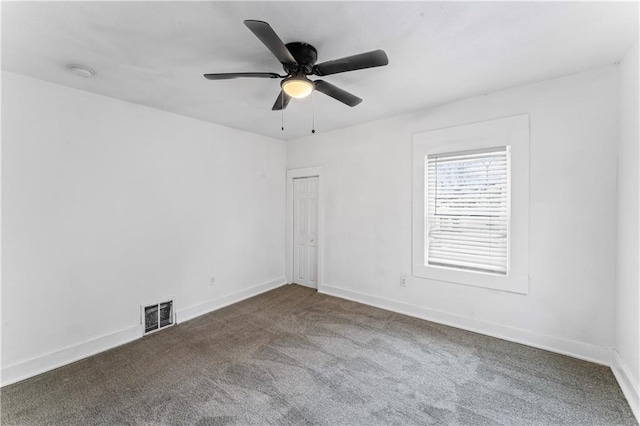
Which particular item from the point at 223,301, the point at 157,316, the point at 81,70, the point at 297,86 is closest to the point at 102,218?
the point at 157,316

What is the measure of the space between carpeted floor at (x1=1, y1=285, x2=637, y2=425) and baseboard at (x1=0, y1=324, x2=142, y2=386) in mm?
87

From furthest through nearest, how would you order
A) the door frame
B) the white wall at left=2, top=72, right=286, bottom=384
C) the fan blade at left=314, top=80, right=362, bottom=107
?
1. the door frame
2. the white wall at left=2, top=72, right=286, bottom=384
3. the fan blade at left=314, top=80, right=362, bottom=107

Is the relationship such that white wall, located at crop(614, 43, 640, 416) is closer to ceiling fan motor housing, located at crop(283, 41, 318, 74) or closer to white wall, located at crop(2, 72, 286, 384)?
ceiling fan motor housing, located at crop(283, 41, 318, 74)

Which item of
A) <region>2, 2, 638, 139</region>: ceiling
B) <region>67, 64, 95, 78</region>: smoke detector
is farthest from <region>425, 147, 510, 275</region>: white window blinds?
<region>67, 64, 95, 78</region>: smoke detector

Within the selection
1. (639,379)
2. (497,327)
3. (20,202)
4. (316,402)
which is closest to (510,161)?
(497,327)

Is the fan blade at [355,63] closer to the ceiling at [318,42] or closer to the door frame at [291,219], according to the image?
the ceiling at [318,42]

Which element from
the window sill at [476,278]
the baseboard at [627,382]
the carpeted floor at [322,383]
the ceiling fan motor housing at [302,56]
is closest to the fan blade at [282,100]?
the ceiling fan motor housing at [302,56]

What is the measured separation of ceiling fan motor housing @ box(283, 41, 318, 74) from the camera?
6.17ft

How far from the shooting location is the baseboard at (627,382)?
186cm

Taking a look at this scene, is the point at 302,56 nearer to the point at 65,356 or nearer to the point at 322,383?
the point at 322,383

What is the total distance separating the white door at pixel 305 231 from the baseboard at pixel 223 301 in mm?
428

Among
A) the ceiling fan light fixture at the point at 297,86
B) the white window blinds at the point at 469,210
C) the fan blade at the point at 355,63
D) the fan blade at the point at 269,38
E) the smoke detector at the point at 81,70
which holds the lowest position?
the white window blinds at the point at 469,210

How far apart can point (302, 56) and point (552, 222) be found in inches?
108

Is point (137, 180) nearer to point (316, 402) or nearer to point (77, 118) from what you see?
point (77, 118)
